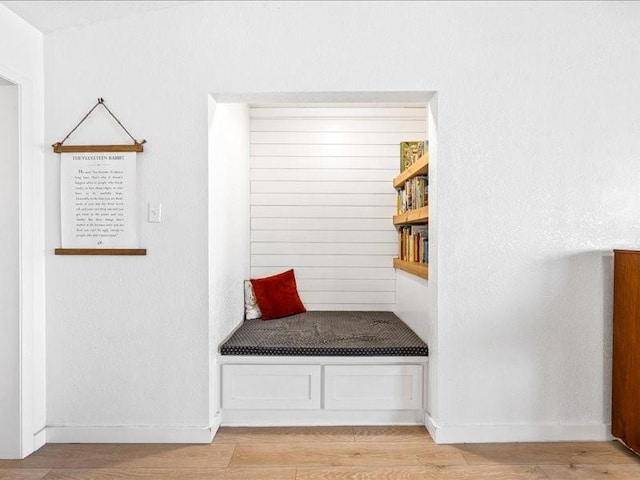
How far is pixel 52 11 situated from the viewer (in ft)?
8.88

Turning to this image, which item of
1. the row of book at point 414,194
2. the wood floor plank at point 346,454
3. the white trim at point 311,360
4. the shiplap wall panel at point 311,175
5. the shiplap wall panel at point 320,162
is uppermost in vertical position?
the shiplap wall panel at point 320,162

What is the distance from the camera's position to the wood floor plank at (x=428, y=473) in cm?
251

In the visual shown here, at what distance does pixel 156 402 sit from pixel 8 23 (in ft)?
6.65

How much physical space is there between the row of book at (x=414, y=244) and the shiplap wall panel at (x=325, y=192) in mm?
311

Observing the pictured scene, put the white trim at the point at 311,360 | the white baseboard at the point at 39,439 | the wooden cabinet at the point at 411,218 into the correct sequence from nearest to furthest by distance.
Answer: the white baseboard at the point at 39,439 < the white trim at the point at 311,360 < the wooden cabinet at the point at 411,218

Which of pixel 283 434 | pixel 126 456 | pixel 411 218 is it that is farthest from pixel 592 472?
pixel 126 456

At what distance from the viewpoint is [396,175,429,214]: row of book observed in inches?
139

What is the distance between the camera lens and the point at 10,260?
Result: 2725mm

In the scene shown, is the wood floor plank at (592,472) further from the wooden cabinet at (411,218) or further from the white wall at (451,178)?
the wooden cabinet at (411,218)

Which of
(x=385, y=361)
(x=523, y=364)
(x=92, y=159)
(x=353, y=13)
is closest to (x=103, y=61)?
(x=92, y=159)

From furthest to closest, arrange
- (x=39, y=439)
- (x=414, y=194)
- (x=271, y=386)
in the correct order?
(x=414, y=194)
(x=271, y=386)
(x=39, y=439)

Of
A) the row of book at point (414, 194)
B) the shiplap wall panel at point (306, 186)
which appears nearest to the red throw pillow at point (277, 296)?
the shiplap wall panel at point (306, 186)

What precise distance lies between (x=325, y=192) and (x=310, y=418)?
192cm

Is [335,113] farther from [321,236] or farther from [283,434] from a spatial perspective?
[283,434]
